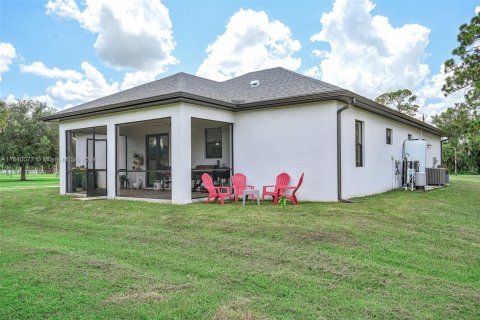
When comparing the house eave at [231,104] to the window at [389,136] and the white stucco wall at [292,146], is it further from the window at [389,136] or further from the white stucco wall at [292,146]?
the window at [389,136]

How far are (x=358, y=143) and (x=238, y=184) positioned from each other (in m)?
3.96

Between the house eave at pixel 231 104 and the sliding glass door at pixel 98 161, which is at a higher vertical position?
the house eave at pixel 231 104

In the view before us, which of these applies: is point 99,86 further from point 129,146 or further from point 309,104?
point 309,104

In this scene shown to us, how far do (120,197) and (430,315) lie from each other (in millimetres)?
9752

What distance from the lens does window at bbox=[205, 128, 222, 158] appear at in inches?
489

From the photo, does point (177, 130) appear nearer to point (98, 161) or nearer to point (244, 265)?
point (244, 265)

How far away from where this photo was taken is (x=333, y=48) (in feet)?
58.5

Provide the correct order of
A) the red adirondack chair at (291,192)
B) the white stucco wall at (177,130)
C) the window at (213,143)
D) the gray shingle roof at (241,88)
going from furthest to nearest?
the window at (213,143)
the gray shingle roof at (241,88)
the white stucco wall at (177,130)
the red adirondack chair at (291,192)

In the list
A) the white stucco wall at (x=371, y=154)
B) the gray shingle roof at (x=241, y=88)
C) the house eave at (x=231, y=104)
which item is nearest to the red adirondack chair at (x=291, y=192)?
the white stucco wall at (x=371, y=154)

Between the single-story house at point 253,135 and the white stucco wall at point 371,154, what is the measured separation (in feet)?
0.10

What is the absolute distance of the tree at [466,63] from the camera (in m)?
11.8

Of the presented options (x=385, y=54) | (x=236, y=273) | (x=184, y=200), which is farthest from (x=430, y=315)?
(x=385, y=54)

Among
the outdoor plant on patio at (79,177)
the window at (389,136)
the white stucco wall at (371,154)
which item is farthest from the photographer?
the window at (389,136)

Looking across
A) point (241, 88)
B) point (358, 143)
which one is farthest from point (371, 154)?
point (241, 88)
